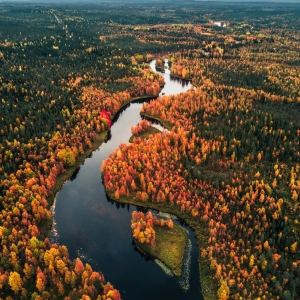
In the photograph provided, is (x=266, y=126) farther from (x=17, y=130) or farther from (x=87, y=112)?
(x=17, y=130)

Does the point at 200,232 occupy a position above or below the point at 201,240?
above

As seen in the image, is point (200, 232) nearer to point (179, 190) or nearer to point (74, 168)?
point (179, 190)

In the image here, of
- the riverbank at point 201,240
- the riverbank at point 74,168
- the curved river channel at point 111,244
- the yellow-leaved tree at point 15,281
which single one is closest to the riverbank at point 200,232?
the riverbank at point 201,240

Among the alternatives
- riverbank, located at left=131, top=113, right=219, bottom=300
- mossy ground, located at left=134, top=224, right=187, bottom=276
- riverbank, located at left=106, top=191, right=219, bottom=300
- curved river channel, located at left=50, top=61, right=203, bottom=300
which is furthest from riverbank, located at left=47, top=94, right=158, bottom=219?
mossy ground, located at left=134, top=224, right=187, bottom=276

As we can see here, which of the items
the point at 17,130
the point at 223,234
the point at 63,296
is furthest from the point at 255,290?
the point at 17,130

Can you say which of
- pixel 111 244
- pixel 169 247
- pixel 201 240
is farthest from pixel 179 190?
pixel 111 244

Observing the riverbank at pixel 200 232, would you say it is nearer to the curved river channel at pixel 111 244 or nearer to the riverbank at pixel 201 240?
the riverbank at pixel 201 240
